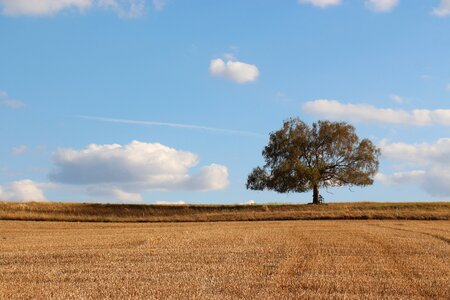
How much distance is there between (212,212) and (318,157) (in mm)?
15800

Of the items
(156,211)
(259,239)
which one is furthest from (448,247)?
(156,211)

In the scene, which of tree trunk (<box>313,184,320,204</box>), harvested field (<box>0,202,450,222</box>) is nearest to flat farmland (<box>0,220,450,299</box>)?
harvested field (<box>0,202,450,222</box>)

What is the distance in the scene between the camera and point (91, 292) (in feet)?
39.3

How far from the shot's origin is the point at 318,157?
219 feet

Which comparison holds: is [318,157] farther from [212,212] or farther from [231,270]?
[231,270]

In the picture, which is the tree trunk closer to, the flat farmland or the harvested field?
the harvested field

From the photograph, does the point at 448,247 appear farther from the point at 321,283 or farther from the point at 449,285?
the point at 321,283

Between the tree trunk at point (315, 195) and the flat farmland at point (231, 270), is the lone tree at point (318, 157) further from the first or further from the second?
the flat farmland at point (231, 270)

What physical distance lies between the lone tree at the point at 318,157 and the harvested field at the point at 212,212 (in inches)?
189

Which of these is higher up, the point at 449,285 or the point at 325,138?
the point at 325,138

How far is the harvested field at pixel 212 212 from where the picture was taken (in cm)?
4988

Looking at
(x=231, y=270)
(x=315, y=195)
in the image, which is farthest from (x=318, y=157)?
(x=231, y=270)

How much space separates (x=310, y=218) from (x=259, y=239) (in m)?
25.6

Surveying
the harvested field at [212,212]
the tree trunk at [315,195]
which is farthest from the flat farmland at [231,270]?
the tree trunk at [315,195]
